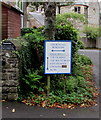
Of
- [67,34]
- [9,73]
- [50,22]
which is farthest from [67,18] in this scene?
[9,73]

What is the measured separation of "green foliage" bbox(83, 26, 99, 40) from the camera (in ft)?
119

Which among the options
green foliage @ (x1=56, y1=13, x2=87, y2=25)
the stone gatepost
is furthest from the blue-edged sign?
green foliage @ (x1=56, y1=13, x2=87, y2=25)

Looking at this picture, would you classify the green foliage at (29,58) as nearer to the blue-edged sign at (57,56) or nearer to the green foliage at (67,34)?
the blue-edged sign at (57,56)

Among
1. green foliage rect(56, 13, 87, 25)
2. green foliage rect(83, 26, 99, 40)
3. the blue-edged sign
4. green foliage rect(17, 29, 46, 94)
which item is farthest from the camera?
green foliage rect(83, 26, 99, 40)

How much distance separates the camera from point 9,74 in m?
6.11

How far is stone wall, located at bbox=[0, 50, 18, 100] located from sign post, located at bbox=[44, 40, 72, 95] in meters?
0.91

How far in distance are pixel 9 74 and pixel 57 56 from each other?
1457 millimetres

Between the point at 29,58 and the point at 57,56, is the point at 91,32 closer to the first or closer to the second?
the point at 29,58

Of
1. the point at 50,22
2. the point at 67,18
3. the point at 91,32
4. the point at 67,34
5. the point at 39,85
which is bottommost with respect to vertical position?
the point at 39,85

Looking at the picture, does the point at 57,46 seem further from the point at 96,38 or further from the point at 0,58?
the point at 96,38

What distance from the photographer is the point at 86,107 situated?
Answer: 230 inches

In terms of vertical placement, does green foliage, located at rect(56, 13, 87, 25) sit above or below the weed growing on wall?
above

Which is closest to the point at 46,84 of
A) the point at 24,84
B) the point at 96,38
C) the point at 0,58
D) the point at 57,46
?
the point at 24,84

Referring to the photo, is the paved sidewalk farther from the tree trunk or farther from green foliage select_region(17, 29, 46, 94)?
the tree trunk
